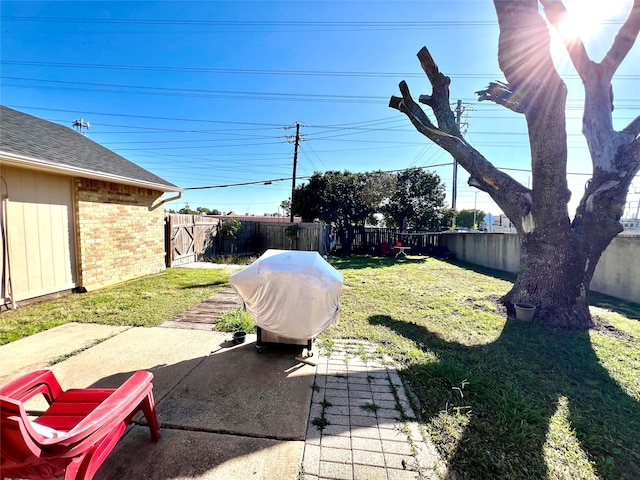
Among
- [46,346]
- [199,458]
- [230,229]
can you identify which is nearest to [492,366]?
[199,458]

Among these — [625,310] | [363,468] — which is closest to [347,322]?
[363,468]

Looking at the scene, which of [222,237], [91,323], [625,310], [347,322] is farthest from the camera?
[222,237]

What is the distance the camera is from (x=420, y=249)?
1598cm

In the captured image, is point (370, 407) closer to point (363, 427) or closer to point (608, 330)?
point (363, 427)

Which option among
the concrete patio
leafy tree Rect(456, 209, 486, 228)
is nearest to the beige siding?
the concrete patio

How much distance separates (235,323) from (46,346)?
2.28 metres

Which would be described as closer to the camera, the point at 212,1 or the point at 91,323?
the point at 91,323

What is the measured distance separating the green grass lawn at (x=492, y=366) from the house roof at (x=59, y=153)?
265 centimetres

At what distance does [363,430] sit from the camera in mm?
2150

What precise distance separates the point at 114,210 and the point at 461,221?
24811 mm

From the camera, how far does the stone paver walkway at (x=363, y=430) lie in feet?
5.86

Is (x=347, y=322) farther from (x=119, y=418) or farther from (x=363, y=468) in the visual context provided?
(x=119, y=418)

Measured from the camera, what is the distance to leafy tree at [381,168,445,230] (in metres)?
15.3

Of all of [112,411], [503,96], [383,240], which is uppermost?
[503,96]
